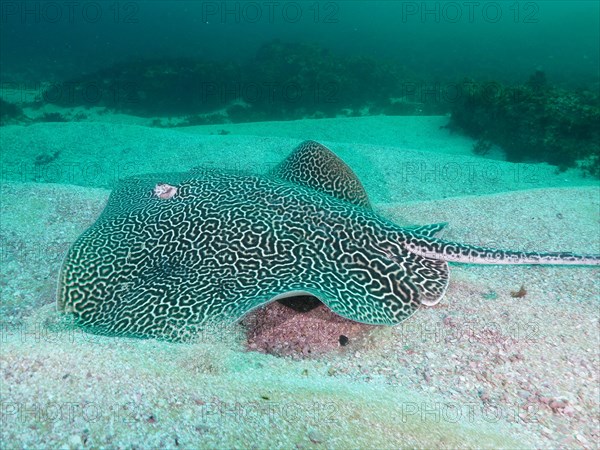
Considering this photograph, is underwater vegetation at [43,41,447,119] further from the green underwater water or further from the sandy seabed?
the sandy seabed

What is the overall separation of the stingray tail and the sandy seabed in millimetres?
549

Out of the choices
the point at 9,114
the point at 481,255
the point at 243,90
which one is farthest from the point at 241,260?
the point at 243,90

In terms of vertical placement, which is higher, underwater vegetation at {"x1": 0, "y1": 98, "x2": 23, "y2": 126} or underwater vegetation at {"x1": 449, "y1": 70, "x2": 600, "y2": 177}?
underwater vegetation at {"x1": 449, "y1": 70, "x2": 600, "y2": 177}

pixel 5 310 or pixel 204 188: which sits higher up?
pixel 204 188

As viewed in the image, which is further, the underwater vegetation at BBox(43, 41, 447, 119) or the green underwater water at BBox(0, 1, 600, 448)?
the underwater vegetation at BBox(43, 41, 447, 119)

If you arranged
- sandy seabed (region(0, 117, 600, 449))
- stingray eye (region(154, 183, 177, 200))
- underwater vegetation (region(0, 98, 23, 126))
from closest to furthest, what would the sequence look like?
sandy seabed (region(0, 117, 600, 449))
stingray eye (region(154, 183, 177, 200))
underwater vegetation (region(0, 98, 23, 126))

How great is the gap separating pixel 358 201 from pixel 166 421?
464cm

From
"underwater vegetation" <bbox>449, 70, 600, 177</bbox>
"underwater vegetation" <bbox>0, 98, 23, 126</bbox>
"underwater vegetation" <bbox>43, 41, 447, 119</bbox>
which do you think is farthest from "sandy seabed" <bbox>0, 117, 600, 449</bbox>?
"underwater vegetation" <bbox>43, 41, 447, 119</bbox>

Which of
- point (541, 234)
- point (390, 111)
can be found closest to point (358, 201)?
point (541, 234)

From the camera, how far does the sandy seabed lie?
253cm

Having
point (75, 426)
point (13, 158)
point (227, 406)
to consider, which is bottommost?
point (13, 158)

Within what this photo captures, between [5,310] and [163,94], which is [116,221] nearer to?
[5,310]

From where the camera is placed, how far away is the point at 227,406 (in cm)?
277

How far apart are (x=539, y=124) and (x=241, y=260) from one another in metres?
12.8
